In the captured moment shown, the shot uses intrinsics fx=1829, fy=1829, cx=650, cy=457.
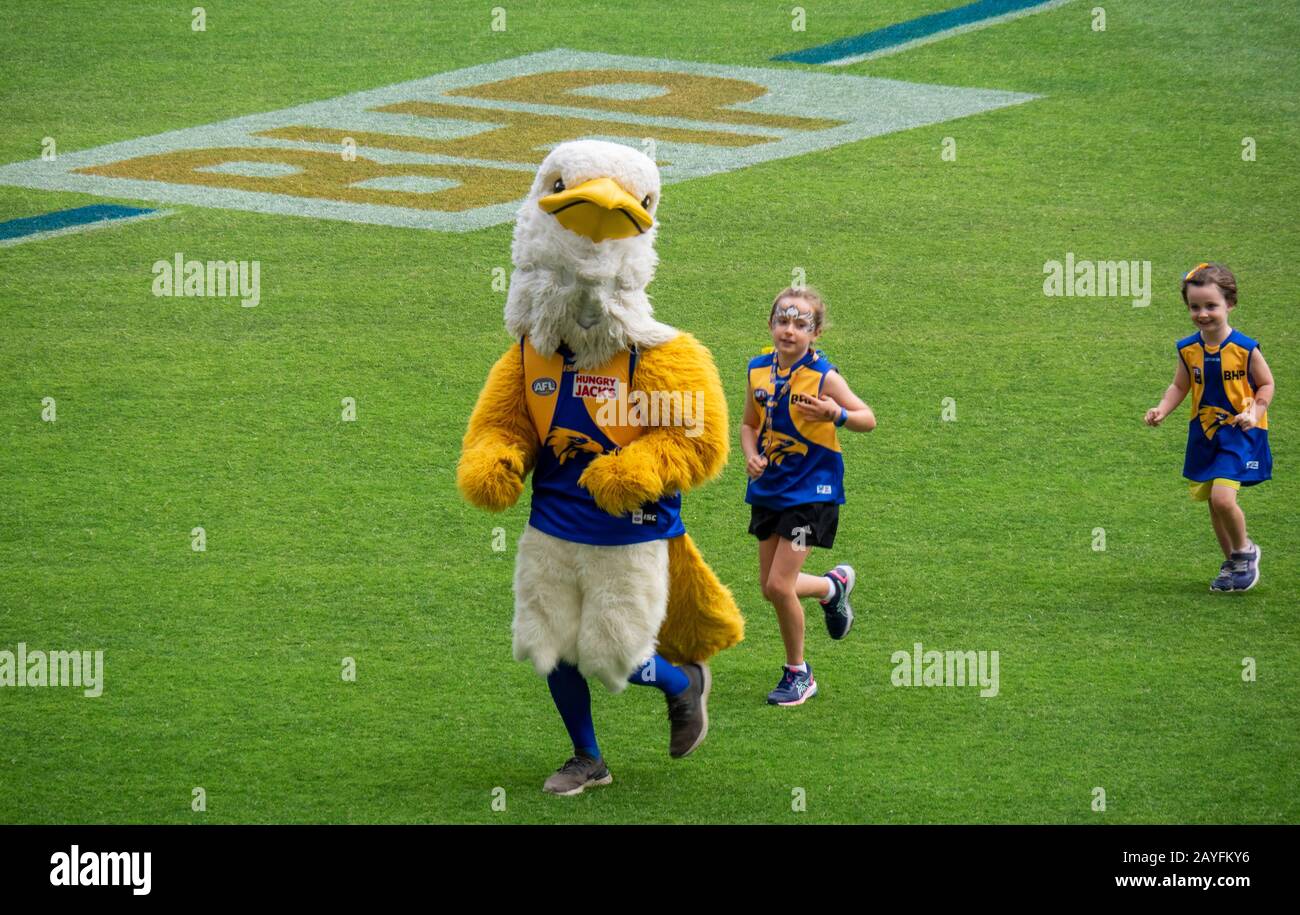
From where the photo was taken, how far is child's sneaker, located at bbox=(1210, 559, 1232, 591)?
8273 millimetres

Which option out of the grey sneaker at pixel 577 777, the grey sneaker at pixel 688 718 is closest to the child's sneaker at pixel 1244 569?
the grey sneaker at pixel 688 718

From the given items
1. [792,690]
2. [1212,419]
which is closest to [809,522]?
[792,690]

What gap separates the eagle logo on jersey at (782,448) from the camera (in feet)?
23.4

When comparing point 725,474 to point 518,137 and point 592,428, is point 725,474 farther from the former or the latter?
point 518,137

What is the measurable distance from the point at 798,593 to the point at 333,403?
13.9 ft

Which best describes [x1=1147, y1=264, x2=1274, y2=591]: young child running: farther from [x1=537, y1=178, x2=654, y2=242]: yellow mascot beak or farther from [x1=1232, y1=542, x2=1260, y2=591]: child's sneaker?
[x1=537, y1=178, x2=654, y2=242]: yellow mascot beak

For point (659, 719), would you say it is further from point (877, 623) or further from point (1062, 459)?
point (1062, 459)

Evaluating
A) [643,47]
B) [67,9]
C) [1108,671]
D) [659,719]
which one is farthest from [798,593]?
[67,9]

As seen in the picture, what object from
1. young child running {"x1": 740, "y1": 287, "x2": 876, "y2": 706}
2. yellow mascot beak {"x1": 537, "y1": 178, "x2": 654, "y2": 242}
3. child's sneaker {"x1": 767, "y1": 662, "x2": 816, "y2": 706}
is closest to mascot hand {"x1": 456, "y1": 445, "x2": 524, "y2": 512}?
yellow mascot beak {"x1": 537, "y1": 178, "x2": 654, "y2": 242}

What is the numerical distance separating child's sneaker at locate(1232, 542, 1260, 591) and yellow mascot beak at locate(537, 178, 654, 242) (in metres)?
3.67

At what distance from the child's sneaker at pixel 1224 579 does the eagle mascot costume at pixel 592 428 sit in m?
3.15

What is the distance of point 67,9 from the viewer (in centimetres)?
1800

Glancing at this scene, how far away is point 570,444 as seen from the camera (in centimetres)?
621

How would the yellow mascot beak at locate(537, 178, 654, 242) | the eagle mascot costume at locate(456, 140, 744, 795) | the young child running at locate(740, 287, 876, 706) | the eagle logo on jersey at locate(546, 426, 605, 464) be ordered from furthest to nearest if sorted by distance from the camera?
the young child running at locate(740, 287, 876, 706), the eagle logo on jersey at locate(546, 426, 605, 464), the eagle mascot costume at locate(456, 140, 744, 795), the yellow mascot beak at locate(537, 178, 654, 242)
